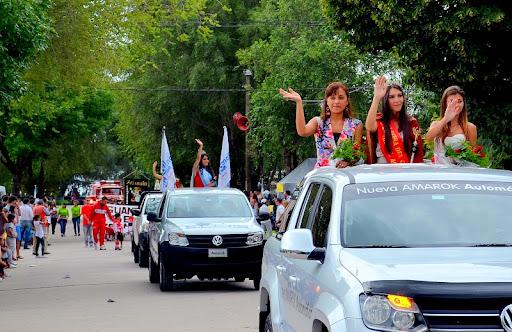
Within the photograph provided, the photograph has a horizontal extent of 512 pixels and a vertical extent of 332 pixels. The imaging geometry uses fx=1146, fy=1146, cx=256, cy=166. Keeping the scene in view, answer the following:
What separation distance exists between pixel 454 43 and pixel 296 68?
25678mm

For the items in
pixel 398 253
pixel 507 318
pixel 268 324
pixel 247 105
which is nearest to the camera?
pixel 507 318

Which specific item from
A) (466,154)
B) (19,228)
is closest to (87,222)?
(19,228)

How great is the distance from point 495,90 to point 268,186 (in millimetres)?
45254

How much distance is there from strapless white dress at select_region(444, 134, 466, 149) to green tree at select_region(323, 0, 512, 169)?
413 inches

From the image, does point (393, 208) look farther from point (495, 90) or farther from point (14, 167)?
point (14, 167)

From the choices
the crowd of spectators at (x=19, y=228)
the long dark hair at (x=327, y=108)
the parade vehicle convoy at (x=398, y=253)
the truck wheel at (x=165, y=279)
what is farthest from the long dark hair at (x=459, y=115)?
the crowd of spectators at (x=19, y=228)

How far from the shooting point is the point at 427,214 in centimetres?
700

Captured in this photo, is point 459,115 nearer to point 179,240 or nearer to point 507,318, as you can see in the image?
point 507,318

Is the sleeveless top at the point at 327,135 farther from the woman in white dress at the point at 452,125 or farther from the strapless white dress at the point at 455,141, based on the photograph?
the strapless white dress at the point at 455,141

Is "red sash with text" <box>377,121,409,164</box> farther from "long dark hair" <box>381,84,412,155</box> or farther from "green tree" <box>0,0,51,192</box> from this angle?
"green tree" <box>0,0,51,192</box>

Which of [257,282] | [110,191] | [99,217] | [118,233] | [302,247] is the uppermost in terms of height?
[110,191]

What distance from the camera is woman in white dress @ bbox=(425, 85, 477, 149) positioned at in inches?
384

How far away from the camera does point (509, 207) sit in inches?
282

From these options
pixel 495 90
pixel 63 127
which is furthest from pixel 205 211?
pixel 63 127
